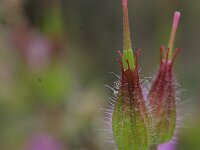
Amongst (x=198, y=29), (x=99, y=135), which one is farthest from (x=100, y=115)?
(x=198, y=29)

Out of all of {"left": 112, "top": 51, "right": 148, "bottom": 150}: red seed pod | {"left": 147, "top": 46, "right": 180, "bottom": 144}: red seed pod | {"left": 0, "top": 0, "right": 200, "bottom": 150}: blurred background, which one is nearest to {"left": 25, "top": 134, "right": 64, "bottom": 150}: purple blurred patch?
{"left": 0, "top": 0, "right": 200, "bottom": 150}: blurred background

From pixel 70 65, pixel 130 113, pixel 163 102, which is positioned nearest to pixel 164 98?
pixel 163 102

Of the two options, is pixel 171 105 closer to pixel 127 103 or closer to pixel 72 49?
pixel 127 103

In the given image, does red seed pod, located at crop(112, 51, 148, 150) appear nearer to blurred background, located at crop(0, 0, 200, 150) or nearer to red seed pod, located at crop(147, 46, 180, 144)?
red seed pod, located at crop(147, 46, 180, 144)

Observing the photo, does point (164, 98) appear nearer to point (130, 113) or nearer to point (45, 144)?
point (130, 113)

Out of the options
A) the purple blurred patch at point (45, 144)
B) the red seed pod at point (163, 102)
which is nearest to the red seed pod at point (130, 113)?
the red seed pod at point (163, 102)

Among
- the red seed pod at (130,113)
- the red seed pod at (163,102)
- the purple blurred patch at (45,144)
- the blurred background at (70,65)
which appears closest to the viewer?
the red seed pod at (130,113)

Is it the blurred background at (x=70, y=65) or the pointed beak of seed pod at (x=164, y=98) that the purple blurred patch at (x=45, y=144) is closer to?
the blurred background at (x=70, y=65)

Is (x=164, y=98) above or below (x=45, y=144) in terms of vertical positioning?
below
